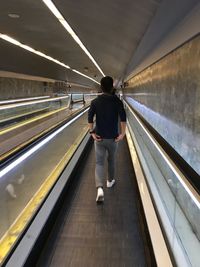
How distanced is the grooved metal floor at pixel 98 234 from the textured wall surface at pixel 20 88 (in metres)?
9.96

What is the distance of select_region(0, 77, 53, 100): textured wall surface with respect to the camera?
13.4 meters

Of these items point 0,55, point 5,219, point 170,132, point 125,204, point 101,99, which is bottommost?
point 125,204

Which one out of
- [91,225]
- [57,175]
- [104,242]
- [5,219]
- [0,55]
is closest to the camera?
[5,219]

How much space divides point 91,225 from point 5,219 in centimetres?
94

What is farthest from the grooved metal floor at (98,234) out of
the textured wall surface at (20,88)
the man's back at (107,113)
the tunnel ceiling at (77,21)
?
the textured wall surface at (20,88)

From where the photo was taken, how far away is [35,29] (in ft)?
21.0

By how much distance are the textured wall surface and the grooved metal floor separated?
9960 millimetres

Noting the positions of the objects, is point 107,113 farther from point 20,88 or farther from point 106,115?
point 20,88

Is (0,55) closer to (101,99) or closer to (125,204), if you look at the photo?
(101,99)

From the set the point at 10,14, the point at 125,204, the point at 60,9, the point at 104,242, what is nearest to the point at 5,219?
the point at 104,242

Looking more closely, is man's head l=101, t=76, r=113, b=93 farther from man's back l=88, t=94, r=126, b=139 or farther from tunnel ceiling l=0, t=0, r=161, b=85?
tunnel ceiling l=0, t=0, r=161, b=85

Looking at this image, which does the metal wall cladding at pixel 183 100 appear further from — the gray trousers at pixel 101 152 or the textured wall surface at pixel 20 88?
the textured wall surface at pixel 20 88

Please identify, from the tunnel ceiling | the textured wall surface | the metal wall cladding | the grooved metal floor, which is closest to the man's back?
the metal wall cladding

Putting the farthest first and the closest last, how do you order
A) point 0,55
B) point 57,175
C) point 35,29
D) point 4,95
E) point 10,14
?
point 4,95 → point 0,55 → point 35,29 → point 10,14 → point 57,175
